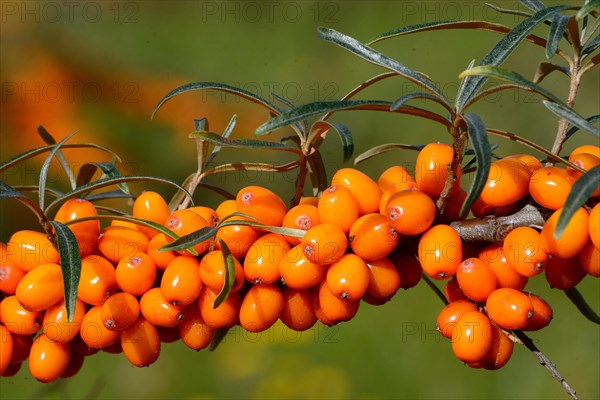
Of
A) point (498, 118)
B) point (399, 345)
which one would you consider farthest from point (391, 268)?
point (498, 118)

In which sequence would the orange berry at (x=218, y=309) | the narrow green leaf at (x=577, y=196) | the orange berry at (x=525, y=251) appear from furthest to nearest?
1. the orange berry at (x=218, y=309)
2. the orange berry at (x=525, y=251)
3. the narrow green leaf at (x=577, y=196)

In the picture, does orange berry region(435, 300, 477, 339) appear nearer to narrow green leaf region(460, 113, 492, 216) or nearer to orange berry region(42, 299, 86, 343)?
narrow green leaf region(460, 113, 492, 216)

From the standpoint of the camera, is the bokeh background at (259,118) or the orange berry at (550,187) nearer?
the orange berry at (550,187)

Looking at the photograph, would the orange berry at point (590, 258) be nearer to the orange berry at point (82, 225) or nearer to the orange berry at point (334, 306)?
the orange berry at point (334, 306)

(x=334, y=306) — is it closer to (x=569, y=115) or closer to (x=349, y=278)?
(x=349, y=278)

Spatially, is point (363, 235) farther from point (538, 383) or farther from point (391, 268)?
point (538, 383)

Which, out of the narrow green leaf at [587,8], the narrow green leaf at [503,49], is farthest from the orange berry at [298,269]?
the narrow green leaf at [587,8]

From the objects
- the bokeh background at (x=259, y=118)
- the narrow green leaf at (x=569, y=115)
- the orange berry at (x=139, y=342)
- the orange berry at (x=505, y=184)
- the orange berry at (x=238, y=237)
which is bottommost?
the bokeh background at (x=259, y=118)
